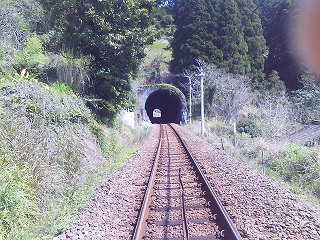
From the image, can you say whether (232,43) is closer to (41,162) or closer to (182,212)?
(41,162)

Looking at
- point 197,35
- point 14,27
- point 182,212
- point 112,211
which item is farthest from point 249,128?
point 112,211

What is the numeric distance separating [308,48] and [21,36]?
103 ft

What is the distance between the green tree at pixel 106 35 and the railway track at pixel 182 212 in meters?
6.78

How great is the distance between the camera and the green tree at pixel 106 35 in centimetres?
1375

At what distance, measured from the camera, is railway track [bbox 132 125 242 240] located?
4945 millimetres

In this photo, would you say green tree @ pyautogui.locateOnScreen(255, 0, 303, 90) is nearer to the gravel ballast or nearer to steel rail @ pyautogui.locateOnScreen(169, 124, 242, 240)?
the gravel ballast

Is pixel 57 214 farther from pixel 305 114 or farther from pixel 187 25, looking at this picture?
pixel 187 25

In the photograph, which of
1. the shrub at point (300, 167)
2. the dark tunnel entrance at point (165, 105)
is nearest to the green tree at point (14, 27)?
the shrub at point (300, 167)

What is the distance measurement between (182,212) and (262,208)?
1425mm

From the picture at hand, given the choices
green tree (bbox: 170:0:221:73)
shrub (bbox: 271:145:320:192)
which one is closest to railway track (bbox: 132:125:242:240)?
shrub (bbox: 271:145:320:192)

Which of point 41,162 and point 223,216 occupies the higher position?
point 41,162

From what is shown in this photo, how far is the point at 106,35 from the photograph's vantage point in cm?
1387

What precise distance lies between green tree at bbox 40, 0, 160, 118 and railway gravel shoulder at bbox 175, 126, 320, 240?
7.13m

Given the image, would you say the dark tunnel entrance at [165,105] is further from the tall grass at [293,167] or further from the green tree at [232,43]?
the tall grass at [293,167]
